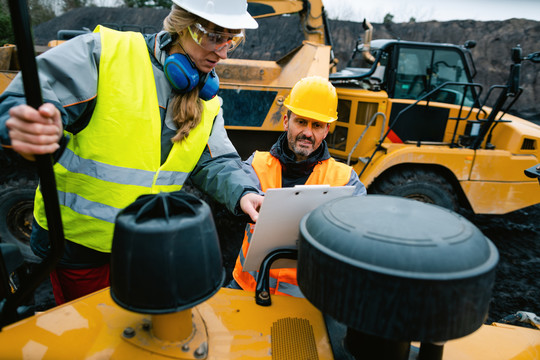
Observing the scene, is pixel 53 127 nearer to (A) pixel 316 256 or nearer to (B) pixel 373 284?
(A) pixel 316 256

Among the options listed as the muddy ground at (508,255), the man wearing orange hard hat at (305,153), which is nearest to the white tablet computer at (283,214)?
the man wearing orange hard hat at (305,153)

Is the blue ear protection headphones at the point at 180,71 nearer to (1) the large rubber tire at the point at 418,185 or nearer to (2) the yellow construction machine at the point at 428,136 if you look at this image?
(2) the yellow construction machine at the point at 428,136

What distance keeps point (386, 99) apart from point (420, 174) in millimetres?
1101

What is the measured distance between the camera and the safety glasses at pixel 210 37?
1676mm

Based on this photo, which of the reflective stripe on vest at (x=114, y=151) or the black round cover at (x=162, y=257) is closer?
the black round cover at (x=162, y=257)

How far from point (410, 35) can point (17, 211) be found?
25055 mm

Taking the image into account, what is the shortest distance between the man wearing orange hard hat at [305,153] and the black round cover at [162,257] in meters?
1.16

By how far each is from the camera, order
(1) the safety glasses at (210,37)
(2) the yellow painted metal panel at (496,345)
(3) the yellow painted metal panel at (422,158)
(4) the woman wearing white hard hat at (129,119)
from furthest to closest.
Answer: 1. (3) the yellow painted metal panel at (422,158)
2. (1) the safety glasses at (210,37)
3. (4) the woman wearing white hard hat at (129,119)
4. (2) the yellow painted metal panel at (496,345)

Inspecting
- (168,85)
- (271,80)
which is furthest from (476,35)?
(168,85)

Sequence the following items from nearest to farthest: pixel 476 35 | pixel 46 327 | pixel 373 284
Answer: pixel 373 284 → pixel 46 327 → pixel 476 35

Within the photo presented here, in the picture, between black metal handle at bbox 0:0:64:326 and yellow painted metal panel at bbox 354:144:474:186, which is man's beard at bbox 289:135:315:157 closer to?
black metal handle at bbox 0:0:64:326

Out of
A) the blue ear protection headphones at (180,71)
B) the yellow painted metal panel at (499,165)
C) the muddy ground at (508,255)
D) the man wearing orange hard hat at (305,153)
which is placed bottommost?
the muddy ground at (508,255)

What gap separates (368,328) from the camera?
84 cm

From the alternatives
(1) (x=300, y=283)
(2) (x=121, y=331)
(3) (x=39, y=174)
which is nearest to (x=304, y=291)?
(1) (x=300, y=283)
